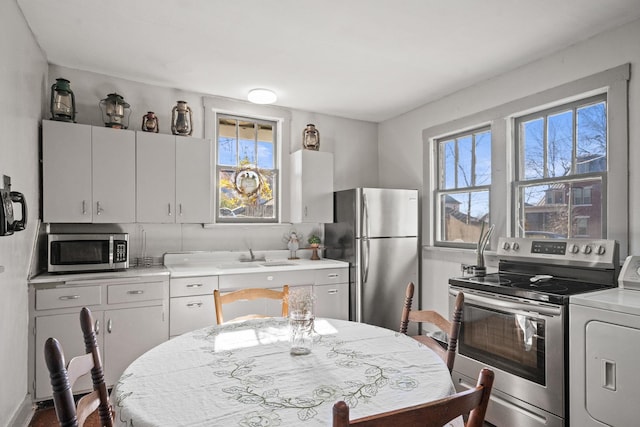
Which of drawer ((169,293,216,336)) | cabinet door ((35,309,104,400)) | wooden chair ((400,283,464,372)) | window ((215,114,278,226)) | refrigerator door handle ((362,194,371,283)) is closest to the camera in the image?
wooden chair ((400,283,464,372))

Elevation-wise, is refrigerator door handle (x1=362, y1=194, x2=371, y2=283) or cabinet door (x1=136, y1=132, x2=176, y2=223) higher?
cabinet door (x1=136, y1=132, x2=176, y2=223)

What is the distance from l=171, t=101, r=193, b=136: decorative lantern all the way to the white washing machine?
11.0 feet

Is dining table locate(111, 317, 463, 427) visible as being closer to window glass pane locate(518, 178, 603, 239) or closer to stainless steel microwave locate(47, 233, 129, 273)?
stainless steel microwave locate(47, 233, 129, 273)

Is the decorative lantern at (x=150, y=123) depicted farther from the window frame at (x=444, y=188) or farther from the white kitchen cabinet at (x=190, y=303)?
the window frame at (x=444, y=188)

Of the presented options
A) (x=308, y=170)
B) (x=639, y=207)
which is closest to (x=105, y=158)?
(x=308, y=170)

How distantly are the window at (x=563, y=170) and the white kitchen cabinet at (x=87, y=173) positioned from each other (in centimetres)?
341

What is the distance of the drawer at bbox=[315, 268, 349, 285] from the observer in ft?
12.5

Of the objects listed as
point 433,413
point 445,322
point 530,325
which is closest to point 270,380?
point 433,413

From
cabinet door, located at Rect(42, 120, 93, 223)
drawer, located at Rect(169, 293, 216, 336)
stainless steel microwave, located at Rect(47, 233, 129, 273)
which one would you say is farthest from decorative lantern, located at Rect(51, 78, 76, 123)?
drawer, located at Rect(169, 293, 216, 336)

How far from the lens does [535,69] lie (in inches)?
122

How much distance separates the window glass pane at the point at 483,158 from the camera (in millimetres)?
3613

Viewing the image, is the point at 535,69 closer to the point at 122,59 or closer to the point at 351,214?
the point at 351,214

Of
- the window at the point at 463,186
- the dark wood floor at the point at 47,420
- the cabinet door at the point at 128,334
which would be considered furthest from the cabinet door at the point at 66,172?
the window at the point at 463,186

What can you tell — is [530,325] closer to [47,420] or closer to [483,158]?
[483,158]
